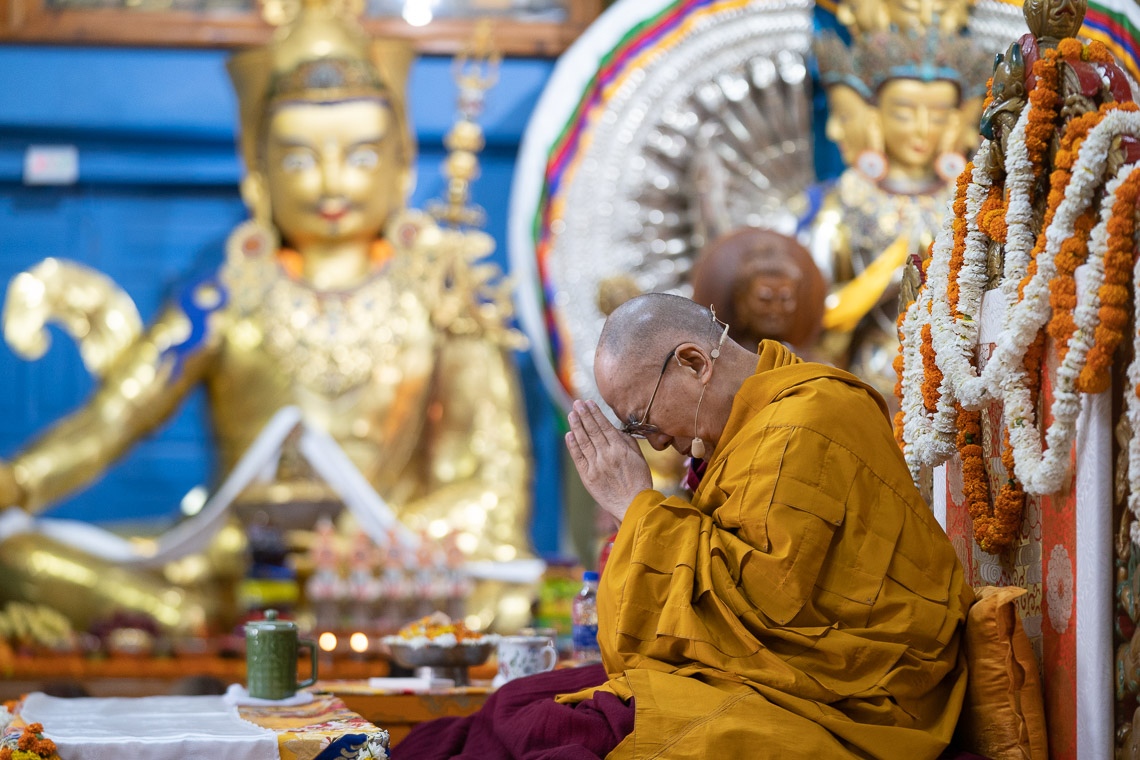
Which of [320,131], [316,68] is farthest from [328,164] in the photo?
[316,68]

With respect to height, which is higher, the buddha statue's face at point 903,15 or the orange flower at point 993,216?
the buddha statue's face at point 903,15

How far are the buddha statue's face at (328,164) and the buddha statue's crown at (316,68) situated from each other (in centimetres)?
5

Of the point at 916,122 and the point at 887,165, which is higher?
the point at 916,122

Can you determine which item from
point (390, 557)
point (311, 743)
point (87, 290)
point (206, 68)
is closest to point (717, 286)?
point (390, 557)

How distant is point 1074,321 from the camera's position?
5.85 ft

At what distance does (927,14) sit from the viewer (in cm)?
574

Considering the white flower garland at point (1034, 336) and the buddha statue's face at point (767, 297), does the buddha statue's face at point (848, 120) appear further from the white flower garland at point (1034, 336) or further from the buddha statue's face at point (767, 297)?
A: the white flower garland at point (1034, 336)

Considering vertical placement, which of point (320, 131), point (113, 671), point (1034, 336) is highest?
Answer: point (320, 131)

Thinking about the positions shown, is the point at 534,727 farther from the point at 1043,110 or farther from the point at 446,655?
the point at 1043,110

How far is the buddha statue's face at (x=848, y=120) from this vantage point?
569 centimetres

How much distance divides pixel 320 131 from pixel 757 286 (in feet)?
7.80

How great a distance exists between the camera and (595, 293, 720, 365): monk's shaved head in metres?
2.12

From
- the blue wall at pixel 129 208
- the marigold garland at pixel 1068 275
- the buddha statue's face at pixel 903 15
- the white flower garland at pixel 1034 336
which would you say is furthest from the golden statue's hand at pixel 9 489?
the marigold garland at pixel 1068 275

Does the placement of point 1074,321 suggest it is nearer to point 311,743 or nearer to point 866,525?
point 866,525
